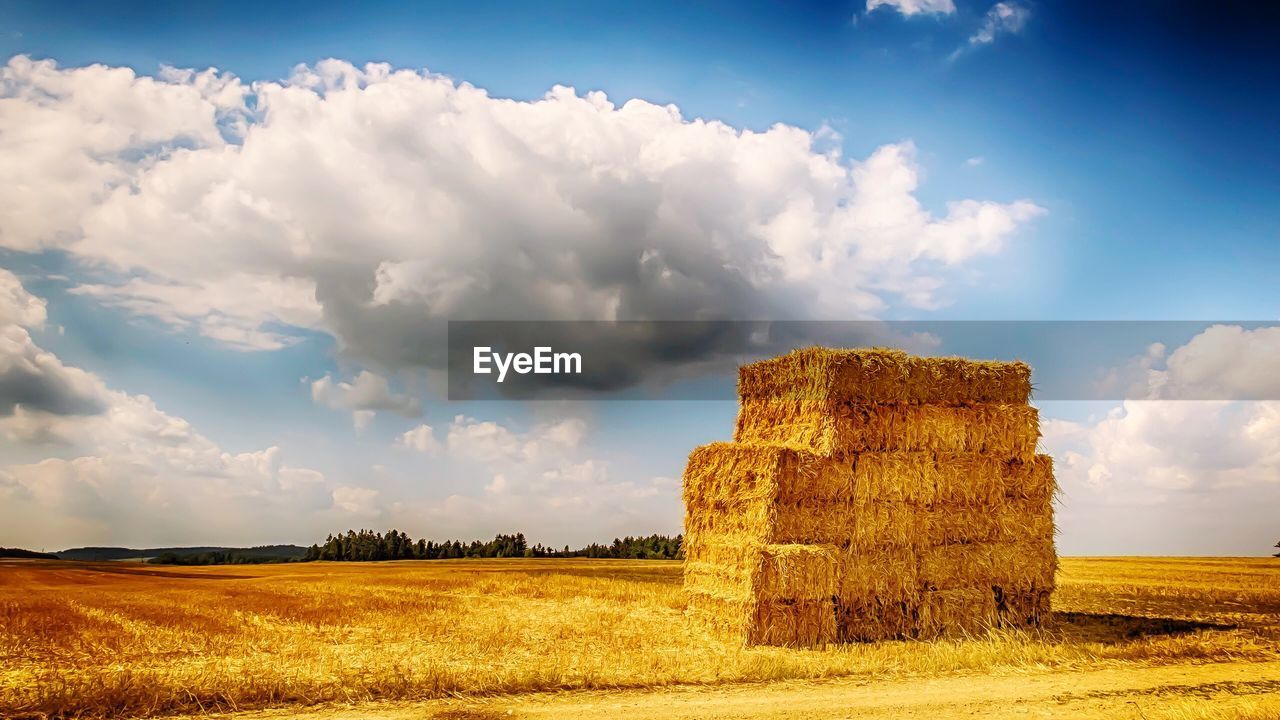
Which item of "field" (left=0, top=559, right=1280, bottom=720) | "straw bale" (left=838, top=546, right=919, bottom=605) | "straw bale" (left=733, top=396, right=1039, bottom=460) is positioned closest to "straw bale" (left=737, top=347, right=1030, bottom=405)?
"straw bale" (left=733, top=396, right=1039, bottom=460)

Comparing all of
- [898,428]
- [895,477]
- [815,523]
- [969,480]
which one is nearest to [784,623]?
[815,523]

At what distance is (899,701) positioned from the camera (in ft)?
27.6

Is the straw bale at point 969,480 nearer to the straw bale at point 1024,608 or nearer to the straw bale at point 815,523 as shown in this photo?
the straw bale at point 1024,608

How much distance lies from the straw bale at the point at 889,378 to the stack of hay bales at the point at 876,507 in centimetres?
3

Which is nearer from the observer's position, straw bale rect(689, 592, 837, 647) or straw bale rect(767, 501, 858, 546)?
straw bale rect(689, 592, 837, 647)

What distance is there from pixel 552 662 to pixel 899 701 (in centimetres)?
401

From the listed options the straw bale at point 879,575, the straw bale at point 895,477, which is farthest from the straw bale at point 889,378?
the straw bale at point 879,575

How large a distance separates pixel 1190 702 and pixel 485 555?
163 ft

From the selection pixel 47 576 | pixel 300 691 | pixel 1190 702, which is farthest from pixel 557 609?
pixel 47 576

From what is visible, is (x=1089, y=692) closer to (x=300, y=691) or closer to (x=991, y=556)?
(x=991, y=556)

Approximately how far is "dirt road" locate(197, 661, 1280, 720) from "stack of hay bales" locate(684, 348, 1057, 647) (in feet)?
10.8

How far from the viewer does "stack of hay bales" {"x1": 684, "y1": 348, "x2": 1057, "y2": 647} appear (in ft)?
42.8

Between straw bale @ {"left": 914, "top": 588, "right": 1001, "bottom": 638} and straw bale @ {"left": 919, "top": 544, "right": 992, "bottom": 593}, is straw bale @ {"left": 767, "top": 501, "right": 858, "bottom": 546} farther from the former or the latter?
straw bale @ {"left": 914, "top": 588, "right": 1001, "bottom": 638}

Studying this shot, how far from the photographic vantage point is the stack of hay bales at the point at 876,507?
13.0 metres
